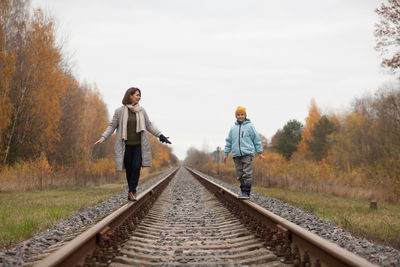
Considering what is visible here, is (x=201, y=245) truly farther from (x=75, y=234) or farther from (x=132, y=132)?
(x=132, y=132)

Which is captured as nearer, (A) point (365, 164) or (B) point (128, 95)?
(B) point (128, 95)

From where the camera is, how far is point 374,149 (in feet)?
76.5

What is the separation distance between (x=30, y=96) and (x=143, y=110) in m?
13.0

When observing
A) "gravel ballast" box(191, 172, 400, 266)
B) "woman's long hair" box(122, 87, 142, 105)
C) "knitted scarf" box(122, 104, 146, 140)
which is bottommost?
"gravel ballast" box(191, 172, 400, 266)

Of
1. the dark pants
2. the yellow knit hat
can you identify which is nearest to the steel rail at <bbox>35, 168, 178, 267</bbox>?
the dark pants

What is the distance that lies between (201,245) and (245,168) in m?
2.78

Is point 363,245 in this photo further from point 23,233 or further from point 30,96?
point 30,96

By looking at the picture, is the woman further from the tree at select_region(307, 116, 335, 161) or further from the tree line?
the tree at select_region(307, 116, 335, 161)

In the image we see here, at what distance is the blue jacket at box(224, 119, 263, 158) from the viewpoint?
6117 mm

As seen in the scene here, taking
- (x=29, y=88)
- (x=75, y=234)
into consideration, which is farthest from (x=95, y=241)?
(x=29, y=88)

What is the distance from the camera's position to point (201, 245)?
357 centimetres

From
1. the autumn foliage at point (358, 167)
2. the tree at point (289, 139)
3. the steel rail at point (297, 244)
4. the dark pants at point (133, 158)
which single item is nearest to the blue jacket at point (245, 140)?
the steel rail at point (297, 244)

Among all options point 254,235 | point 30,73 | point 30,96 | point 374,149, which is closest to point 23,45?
point 30,73

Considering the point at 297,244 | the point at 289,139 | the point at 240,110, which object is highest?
the point at 289,139
